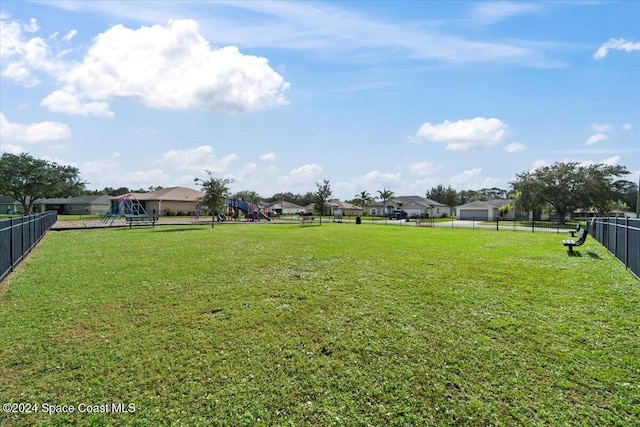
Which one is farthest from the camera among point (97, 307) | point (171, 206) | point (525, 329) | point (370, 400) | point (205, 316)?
point (171, 206)

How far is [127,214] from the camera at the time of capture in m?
34.6

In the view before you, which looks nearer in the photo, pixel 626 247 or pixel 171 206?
pixel 626 247

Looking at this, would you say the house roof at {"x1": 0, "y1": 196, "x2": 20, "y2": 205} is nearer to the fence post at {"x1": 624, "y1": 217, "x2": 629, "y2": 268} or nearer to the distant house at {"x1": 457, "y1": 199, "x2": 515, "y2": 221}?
Result: the distant house at {"x1": 457, "y1": 199, "x2": 515, "y2": 221}

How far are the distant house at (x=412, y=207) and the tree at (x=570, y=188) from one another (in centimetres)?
2112

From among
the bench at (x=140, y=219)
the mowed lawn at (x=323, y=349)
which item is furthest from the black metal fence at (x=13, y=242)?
the bench at (x=140, y=219)

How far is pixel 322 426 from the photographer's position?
126 inches

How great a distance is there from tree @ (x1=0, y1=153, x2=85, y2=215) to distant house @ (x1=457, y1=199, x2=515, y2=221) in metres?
61.3

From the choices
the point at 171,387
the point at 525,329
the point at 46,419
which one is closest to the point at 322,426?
the point at 171,387

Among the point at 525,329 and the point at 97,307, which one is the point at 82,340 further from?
the point at 525,329

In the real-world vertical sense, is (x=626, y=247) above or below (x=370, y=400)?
above

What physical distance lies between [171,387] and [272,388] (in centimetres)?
110

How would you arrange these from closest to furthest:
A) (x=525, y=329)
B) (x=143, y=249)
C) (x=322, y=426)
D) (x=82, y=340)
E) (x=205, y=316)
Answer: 1. (x=322, y=426)
2. (x=82, y=340)
3. (x=525, y=329)
4. (x=205, y=316)
5. (x=143, y=249)

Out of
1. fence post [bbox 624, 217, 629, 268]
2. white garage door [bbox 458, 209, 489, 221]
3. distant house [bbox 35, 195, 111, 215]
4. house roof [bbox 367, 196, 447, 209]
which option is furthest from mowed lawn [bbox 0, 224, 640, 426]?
distant house [bbox 35, 195, 111, 215]

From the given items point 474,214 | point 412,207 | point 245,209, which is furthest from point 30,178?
point 474,214
